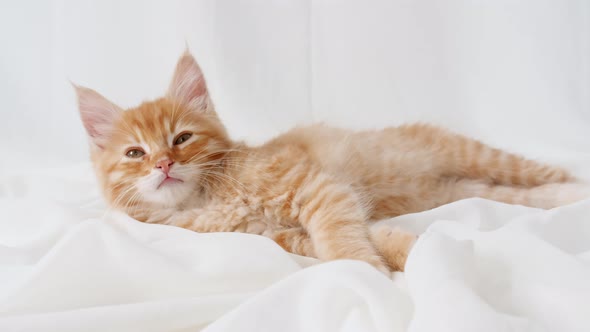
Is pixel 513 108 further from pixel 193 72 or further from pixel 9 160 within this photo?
pixel 9 160

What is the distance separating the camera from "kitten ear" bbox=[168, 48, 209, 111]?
163 centimetres

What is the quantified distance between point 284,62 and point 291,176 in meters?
1.25

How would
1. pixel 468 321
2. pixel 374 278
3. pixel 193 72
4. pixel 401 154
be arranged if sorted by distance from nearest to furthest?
pixel 468 321 < pixel 374 278 < pixel 193 72 < pixel 401 154

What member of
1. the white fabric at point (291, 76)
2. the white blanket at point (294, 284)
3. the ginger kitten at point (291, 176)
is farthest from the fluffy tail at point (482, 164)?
the white blanket at point (294, 284)

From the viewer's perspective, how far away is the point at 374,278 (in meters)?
0.94

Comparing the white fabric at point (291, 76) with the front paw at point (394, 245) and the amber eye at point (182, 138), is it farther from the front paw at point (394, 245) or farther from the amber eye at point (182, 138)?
the amber eye at point (182, 138)

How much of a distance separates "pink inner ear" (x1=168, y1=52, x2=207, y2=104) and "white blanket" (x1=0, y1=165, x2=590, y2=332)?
444 mm

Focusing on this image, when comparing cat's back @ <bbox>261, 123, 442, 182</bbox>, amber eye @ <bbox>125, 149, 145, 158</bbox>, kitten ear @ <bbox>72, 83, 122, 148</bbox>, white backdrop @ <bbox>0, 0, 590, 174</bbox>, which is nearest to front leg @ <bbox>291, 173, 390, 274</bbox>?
cat's back @ <bbox>261, 123, 442, 182</bbox>

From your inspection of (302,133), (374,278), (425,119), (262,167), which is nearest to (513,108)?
(425,119)

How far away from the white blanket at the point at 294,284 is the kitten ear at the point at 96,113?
1.23 ft

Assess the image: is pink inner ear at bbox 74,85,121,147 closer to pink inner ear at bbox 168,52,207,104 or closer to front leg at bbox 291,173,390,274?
pink inner ear at bbox 168,52,207,104

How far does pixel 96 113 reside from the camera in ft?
5.25

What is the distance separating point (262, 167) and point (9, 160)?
1610 mm

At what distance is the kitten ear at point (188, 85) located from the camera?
1.63 m
